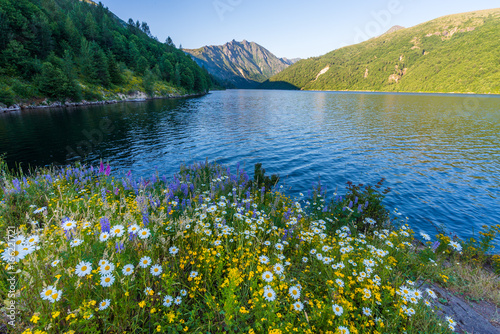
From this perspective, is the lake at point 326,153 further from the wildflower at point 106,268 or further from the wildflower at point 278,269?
the wildflower at point 106,268

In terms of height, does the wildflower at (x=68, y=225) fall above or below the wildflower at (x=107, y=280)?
above

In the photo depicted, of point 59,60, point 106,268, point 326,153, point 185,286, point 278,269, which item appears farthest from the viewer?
point 59,60

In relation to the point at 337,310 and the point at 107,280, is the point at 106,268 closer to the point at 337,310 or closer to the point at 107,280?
the point at 107,280

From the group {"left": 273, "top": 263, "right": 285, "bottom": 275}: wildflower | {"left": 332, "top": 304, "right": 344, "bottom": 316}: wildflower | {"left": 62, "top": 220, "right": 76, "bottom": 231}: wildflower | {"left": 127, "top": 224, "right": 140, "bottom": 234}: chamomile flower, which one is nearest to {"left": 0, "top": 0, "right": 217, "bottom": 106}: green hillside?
{"left": 62, "top": 220, "right": 76, "bottom": 231}: wildflower

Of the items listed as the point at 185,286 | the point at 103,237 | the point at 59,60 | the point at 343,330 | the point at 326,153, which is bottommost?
the point at 326,153

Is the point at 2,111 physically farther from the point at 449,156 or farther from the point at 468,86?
the point at 468,86

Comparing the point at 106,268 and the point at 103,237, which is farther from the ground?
the point at 103,237

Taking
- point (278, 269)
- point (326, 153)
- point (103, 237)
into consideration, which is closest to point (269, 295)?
point (278, 269)

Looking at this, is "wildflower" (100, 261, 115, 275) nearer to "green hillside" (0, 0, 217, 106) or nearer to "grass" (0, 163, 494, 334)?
"grass" (0, 163, 494, 334)

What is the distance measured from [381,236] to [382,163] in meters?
14.2

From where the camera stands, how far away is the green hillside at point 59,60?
165ft

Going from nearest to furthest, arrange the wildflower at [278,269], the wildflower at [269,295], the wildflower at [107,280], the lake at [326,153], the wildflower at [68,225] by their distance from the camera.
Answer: the wildflower at [107,280] < the wildflower at [269,295] < the wildflower at [68,225] < the wildflower at [278,269] < the lake at [326,153]

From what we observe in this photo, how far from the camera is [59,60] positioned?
60.8m

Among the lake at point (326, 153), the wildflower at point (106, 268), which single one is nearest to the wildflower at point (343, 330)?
the wildflower at point (106, 268)
